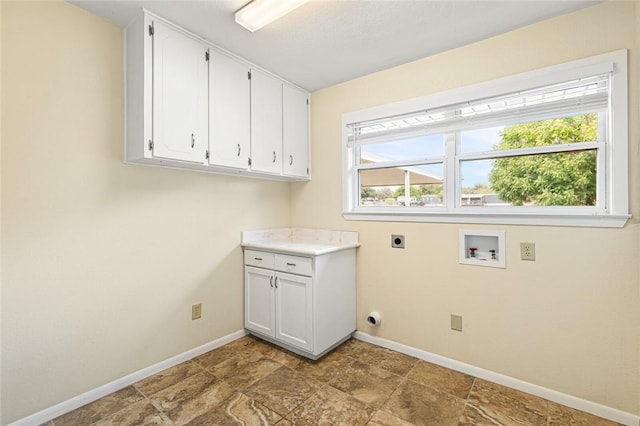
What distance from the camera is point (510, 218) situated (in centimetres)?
204

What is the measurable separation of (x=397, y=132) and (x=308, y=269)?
1.41 meters

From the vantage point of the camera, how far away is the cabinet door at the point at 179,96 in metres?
1.88

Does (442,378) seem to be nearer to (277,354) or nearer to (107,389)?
(277,354)

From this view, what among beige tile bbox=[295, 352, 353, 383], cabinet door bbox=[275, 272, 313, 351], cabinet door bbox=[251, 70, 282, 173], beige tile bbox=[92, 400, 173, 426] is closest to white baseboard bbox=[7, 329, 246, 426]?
beige tile bbox=[92, 400, 173, 426]

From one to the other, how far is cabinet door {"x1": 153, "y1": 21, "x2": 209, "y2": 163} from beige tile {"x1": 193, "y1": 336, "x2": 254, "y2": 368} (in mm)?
1565

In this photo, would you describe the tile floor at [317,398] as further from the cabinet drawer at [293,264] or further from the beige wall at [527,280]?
the cabinet drawer at [293,264]

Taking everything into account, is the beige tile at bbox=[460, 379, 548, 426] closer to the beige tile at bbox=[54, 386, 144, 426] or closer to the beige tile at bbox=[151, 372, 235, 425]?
the beige tile at bbox=[151, 372, 235, 425]

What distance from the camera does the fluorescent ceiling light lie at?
5.51 feet

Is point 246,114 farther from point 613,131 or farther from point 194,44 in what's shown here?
point 613,131

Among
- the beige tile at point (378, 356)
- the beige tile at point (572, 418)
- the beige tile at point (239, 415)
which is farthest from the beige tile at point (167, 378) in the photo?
the beige tile at point (572, 418)

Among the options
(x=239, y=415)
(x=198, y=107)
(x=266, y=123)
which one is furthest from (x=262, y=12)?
(x=239, y=415)

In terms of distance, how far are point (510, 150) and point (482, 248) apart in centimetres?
73

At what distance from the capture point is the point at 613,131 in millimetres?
1734

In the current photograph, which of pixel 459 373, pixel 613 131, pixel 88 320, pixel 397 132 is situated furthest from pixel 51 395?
pixel 613 131
